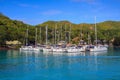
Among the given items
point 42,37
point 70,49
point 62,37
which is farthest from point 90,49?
point 42,37

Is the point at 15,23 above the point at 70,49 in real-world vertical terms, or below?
above

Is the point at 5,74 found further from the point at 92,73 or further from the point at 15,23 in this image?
the point at 15,23

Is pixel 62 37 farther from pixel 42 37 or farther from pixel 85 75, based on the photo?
pixel 85 75

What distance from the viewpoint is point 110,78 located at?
45.1 m

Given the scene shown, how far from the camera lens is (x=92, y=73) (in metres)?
50.3

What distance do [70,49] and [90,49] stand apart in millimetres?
12757

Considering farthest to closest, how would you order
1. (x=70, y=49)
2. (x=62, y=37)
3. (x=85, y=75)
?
(x=62, y=37)
(x=70, y=49)
(x=85, y=75)

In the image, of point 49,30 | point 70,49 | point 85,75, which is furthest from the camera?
point 49,30

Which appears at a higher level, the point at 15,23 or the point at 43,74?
the point at 15,23

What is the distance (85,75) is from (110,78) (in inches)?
186

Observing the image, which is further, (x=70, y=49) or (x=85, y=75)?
(x=70, y=49)

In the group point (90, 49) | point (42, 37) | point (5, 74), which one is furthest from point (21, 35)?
point (5, 74)

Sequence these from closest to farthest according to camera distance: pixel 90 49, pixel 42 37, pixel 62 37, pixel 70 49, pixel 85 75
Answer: pixel 85 75, pixel 70 49, pixel 90 49, pixel 62 37, pixel 42 37

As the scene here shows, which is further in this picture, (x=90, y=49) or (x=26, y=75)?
(x=90, y=49)
